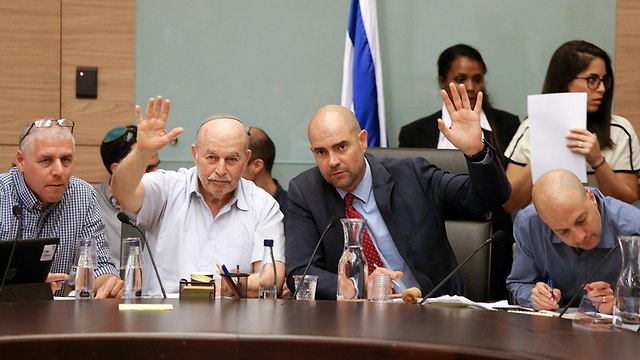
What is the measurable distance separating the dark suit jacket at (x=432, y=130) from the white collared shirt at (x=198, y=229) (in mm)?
1255

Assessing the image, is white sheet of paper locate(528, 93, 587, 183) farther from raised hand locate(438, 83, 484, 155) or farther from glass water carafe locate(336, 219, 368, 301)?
glass water carafe locate(336, 219, 368, 301)

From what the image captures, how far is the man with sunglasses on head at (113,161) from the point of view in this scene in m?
4.59

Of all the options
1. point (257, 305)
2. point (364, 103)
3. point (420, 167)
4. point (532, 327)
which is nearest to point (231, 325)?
point (257, 305)

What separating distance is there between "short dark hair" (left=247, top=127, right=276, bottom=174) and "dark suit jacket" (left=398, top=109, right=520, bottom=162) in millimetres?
676

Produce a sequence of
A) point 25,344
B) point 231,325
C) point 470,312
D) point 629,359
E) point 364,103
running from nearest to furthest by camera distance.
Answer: point 629,359
point 25,344
point 231,325
point 470,312
point 364,103

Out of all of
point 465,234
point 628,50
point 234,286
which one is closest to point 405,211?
point 465,234

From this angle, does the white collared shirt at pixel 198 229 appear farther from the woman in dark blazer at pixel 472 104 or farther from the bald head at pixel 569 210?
the woman in dark blazer at pixel 472 104

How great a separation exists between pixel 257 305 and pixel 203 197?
1186 mm

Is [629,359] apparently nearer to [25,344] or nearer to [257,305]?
[257,305]

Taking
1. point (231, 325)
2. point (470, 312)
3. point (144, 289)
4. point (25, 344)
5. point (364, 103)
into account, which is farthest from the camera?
point (364, 103)

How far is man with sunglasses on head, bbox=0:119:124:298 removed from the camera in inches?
139

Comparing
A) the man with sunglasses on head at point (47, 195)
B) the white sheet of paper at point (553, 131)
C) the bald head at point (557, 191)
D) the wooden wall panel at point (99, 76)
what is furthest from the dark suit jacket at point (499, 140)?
the man with sunglasses on head at point (47, 195)

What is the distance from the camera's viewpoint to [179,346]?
2043 millimetres

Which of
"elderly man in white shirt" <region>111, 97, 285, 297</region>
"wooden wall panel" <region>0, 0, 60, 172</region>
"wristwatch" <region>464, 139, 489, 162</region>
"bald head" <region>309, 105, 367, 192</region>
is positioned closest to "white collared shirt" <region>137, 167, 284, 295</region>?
"elderly man in white shirt" <region>111, 97, 285, 297</region>
